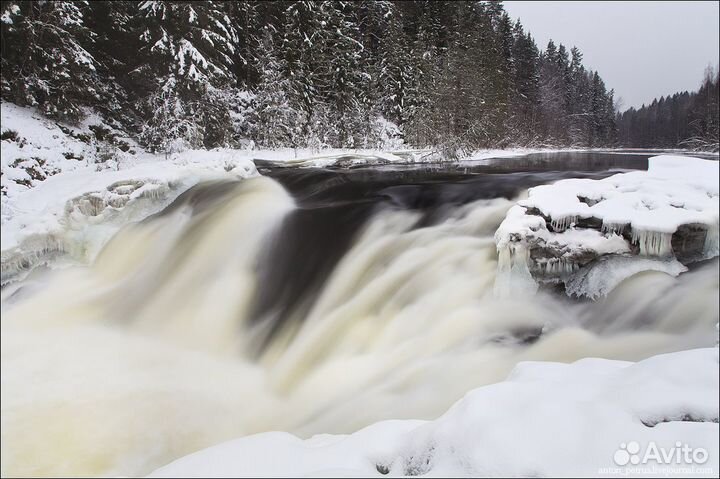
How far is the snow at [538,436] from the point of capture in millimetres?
1860

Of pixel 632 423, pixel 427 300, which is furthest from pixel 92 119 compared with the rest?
pixel 632 423

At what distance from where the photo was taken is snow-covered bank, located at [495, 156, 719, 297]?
4.00 metres

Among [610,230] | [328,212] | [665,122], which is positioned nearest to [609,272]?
[610,230]

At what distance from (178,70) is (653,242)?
14.3 m

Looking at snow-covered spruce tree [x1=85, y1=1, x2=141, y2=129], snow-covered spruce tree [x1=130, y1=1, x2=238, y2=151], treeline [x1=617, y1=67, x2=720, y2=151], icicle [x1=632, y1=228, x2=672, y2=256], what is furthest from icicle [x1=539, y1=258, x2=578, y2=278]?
snow-covered spruce tree [x1=85, y1=1, x2=141, y2=129]

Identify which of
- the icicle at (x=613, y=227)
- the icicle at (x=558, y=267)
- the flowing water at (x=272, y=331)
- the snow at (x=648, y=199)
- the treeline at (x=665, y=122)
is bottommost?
the flowing water at (x=272, y=331)

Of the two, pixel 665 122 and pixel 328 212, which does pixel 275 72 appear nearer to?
pixel 328 212

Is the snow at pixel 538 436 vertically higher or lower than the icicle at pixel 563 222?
lower

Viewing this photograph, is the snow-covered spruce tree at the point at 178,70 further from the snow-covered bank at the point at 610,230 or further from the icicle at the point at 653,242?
the icicle at the point at 653,242

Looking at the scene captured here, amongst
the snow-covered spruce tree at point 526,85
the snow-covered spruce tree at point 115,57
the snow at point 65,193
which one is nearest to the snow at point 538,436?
the snow at point 65,193

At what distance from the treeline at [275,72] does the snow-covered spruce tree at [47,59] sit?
34 mm

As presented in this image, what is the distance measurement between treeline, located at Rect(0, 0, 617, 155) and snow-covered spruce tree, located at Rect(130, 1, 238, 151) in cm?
4

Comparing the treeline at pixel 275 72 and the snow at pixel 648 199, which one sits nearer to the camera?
the snow at pixel 648 199

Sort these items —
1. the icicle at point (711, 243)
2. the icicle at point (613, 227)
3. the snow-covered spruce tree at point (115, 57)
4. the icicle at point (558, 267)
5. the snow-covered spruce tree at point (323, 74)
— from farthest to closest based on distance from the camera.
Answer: the snow-covered spruce tree at point (323, 74)
the snow-covered spruce tree at point (115, 57)
the icicle at point (558, 267)
the icicle at point (613, 227)
the icicle at point (711, 243)
